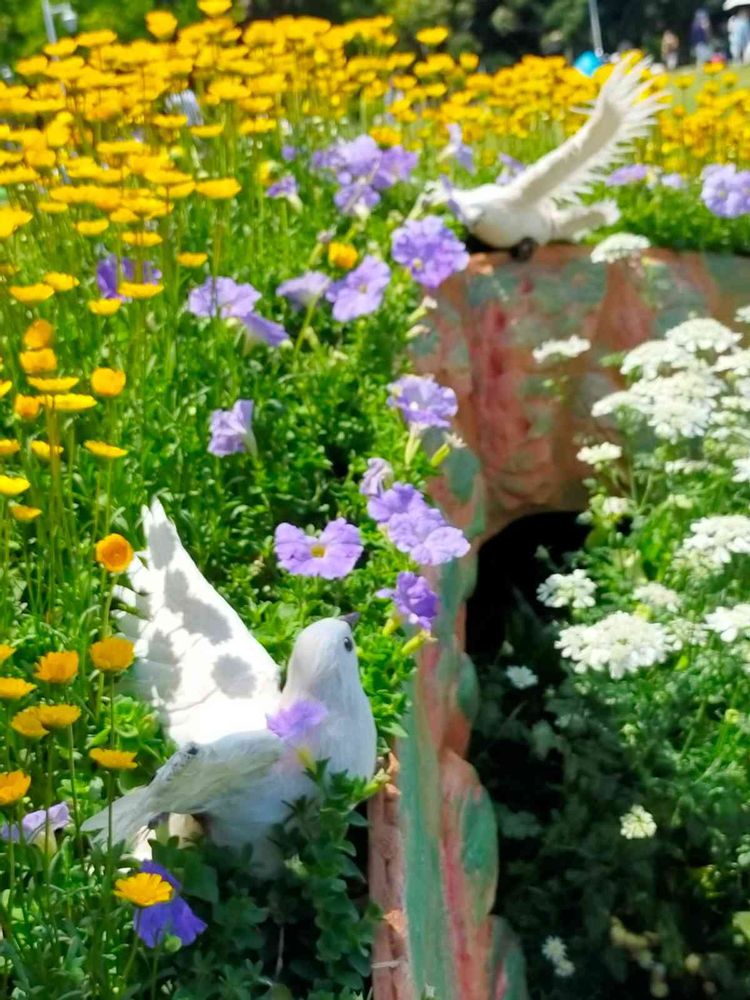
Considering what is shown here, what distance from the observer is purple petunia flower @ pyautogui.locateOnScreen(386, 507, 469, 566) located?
1813 mm

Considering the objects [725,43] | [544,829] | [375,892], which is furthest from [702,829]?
[725,43]

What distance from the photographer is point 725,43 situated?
80.5 ft

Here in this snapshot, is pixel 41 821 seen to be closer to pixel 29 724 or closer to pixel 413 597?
pixel 29 724

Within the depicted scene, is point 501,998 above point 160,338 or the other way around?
the other way around

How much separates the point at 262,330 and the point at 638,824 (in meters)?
1.36

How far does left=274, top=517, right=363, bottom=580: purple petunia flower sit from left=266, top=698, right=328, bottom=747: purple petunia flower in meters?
0.32

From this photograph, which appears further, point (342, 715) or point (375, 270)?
point (375, 270)

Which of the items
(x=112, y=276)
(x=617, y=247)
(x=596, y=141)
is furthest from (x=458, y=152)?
(x=112, y=276)

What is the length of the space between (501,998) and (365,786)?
147cm

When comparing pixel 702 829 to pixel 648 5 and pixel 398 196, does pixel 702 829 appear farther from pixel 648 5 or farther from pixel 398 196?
pixel 648 5

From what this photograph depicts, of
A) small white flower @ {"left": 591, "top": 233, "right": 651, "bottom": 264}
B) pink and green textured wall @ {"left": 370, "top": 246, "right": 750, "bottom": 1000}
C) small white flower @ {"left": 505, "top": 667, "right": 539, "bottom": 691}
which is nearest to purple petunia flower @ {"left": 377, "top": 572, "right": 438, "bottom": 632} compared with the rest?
pink and green textured wall @ {"left": 370, "top": 246, "right": 750, "bottom": 1000}

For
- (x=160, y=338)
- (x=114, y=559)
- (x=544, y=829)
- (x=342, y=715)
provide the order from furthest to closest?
(x=544, y=829) < (x=160, y=338) < (x=342, y=715) < (x=114, y=559)

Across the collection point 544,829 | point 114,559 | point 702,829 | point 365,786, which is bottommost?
point 544,829

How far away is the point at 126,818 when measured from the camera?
1.32 meters
